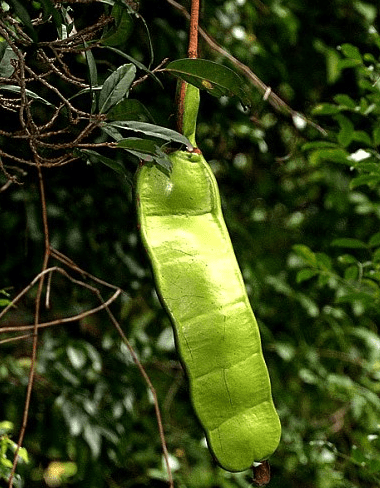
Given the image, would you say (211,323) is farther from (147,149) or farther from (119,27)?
(119,27)

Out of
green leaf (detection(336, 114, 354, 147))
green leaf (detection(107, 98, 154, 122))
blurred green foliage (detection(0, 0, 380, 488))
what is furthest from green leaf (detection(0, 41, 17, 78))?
green leaf (detection(336, 114, 354, 147))

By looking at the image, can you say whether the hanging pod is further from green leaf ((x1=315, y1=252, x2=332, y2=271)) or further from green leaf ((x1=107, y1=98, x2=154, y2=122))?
green leaf ((x1=315, y1=252, x2=332, y2=271))

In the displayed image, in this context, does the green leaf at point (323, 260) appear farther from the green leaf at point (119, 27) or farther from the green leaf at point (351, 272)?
the green leaf at point (119, 27)

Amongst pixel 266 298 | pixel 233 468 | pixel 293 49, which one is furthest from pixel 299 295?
pixel 233 468

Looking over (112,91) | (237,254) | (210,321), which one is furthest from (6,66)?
(237,254)

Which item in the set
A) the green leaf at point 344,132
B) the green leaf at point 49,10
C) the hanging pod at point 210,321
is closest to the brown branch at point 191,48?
the hanging pod at point 210,321
